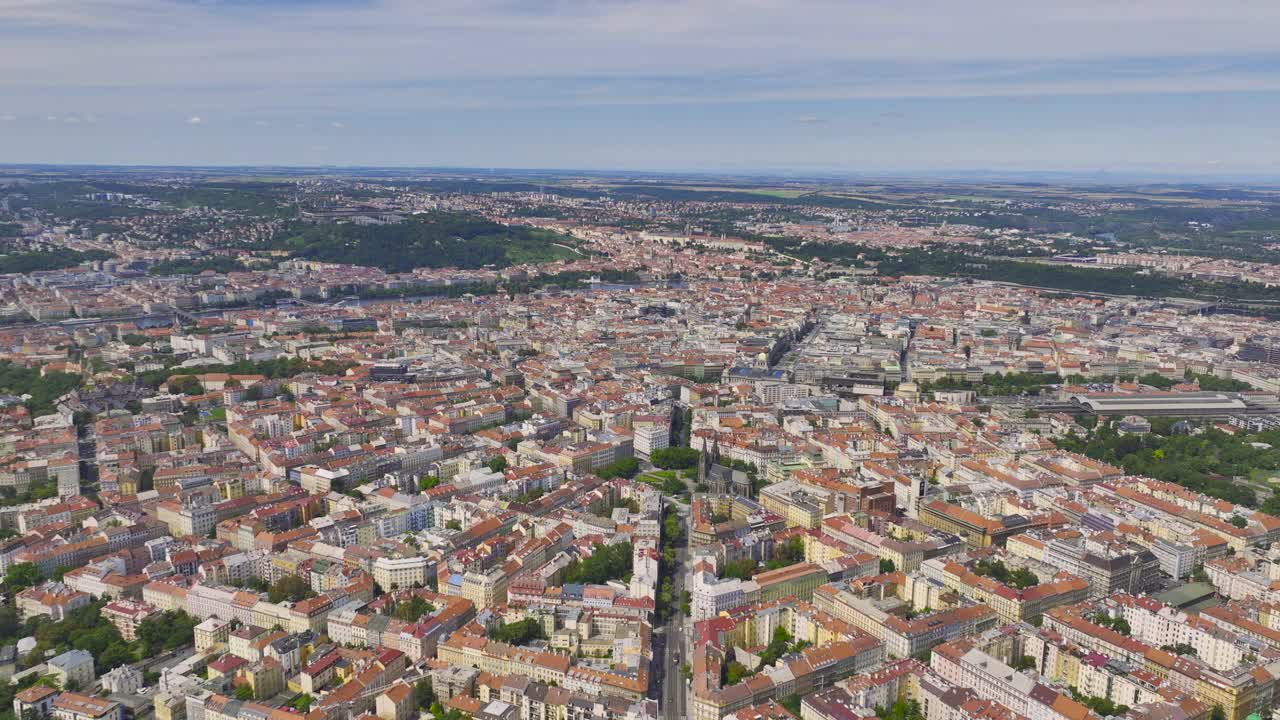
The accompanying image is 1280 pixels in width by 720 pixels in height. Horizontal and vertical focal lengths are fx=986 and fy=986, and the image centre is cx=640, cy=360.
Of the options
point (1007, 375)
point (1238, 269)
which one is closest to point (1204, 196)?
point (1238, 269)

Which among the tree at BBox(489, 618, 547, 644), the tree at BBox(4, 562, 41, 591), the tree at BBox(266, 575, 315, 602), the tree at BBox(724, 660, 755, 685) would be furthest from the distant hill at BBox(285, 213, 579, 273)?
the tree at BBox(724, 660, 755, 685)

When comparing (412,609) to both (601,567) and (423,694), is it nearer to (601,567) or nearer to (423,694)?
(423,694)

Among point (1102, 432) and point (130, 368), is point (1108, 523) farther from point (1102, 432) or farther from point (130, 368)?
point (130, 368)

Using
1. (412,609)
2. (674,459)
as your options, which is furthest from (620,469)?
(412,609)

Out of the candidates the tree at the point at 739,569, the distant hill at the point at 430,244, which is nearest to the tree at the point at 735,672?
the tree at the point at 739,569

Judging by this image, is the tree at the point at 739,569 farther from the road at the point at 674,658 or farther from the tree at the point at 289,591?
the tree at the point at 289,591

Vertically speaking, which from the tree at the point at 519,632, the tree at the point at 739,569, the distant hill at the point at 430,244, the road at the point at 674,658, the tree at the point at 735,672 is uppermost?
the distant hill at the point at 430,244
